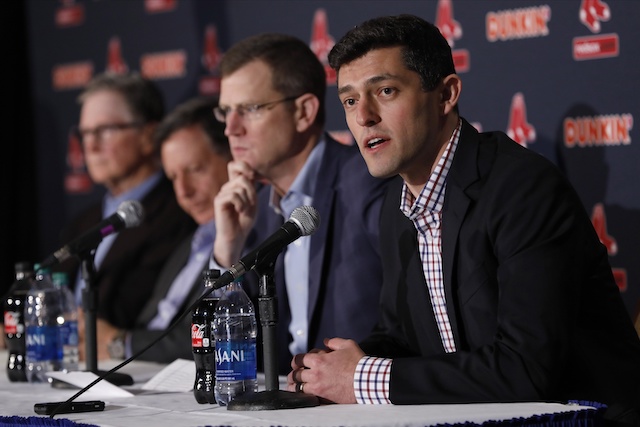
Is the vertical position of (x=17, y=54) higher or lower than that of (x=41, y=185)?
higher

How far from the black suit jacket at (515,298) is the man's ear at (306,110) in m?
0.95

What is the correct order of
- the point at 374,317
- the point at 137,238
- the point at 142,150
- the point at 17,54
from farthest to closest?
the point at 17,54, the point at 142,150, the point at 137,238, the point at 374,317

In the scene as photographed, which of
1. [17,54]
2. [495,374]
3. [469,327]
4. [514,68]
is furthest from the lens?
[17,54]

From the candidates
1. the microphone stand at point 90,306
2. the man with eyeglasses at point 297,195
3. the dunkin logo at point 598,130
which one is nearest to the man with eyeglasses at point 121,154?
the man with eyeglasses at point 297,195

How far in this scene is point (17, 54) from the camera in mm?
5898

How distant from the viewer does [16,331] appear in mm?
3211

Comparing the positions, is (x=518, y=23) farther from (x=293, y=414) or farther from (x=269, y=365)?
(x=293, y=414)

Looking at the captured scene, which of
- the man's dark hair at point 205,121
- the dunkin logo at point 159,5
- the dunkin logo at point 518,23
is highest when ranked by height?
the dunkin logo at point 159,5

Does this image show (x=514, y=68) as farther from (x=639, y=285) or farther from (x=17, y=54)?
(x=17, y=54)

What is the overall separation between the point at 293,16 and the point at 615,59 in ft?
5.13

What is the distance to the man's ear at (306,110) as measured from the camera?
11.6 feet

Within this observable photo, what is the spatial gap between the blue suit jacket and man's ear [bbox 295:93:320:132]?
0.50 ft

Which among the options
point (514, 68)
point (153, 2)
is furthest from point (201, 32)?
point (514, 68)

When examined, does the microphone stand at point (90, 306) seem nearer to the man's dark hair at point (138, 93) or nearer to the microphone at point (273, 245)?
the microphone at point (273, 245)
